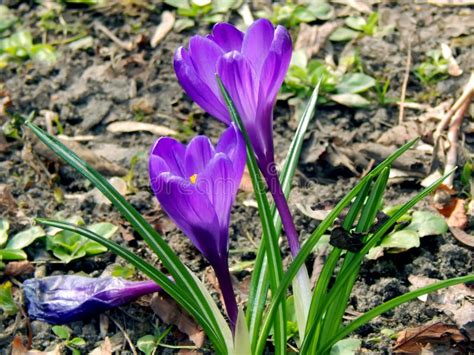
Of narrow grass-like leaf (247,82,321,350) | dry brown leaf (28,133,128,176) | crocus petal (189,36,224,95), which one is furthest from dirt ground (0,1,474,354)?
crocus petal (189,36,224,95)

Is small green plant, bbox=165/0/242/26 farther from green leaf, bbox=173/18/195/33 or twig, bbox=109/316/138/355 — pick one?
twig, bbox=109/316/138/355

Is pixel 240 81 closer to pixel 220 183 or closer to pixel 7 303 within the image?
pixel 220 183

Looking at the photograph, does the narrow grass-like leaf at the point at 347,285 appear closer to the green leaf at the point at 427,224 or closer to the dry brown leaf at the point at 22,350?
the green leaf at the point at 427,224

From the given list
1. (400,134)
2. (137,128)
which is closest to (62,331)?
(137,128)

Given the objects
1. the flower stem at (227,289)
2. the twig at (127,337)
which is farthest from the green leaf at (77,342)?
the flower stem at (227,289)

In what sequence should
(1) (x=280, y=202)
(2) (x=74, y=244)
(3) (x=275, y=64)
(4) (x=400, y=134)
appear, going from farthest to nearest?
1. (4) (x=400, y=134)
2. (2) (x=74, y=244)
3. (1) (x=280, y=202)
4. (3) (x=275, y=64)

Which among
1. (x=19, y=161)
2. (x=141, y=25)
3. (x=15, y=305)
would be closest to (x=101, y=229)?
(x=15, y=305)
